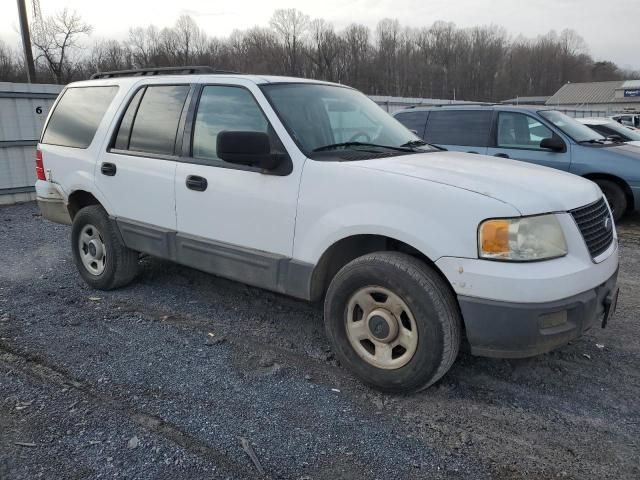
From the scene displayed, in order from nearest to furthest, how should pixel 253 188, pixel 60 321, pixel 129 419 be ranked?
1. pixel 129 419
2. pixel 253 188
3. pixel 60 321

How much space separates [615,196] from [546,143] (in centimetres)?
128

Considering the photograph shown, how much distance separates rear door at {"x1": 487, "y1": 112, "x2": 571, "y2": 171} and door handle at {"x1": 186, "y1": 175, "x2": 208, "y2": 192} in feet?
17.0

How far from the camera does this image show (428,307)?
9.48 feet

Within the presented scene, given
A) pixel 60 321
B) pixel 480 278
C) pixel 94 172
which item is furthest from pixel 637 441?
pixel 94 172

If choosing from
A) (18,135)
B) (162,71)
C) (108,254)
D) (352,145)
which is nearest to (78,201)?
(108,254)

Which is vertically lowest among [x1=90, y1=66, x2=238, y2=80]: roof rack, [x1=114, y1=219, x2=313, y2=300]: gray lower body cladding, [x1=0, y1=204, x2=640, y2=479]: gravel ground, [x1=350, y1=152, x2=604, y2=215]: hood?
[x1=0, y1=204, x2=640, y2=479]: gravel ground

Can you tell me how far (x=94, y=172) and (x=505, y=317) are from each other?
374 centimetres

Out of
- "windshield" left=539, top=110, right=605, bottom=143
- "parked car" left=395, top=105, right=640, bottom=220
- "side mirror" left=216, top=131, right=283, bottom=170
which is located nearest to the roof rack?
"side mirror" left=216, top=131, right=283, bottom=170

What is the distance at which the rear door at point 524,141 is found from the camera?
772 centimetres

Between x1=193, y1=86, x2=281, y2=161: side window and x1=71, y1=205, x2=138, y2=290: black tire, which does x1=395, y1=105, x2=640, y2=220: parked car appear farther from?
x1=71, y1=205, x2=138, y2=290: black tire

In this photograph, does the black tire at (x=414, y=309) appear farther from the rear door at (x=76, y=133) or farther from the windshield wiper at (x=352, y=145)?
the rear door at (x=76, y=133)

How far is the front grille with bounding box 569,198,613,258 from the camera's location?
3.03 m

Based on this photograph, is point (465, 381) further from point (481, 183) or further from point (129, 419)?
point (129, 419)

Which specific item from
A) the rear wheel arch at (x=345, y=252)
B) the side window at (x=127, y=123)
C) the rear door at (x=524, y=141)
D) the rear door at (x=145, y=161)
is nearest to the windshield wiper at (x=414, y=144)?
the rear wheel arch at (x=345, y=252)
